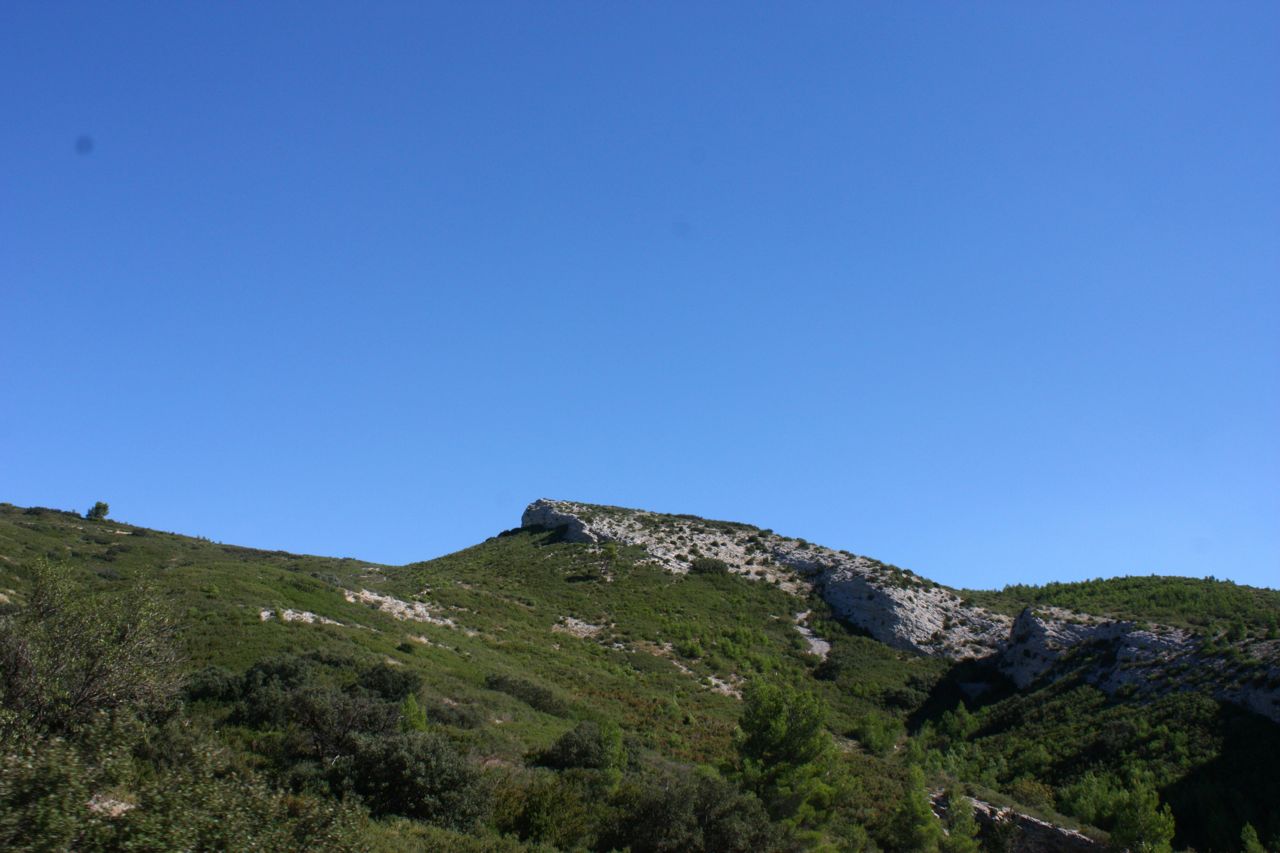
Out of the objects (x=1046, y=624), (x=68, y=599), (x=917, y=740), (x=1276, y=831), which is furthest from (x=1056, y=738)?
(x=68, y=599)

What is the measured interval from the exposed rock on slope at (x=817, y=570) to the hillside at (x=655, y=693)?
0.39 metres

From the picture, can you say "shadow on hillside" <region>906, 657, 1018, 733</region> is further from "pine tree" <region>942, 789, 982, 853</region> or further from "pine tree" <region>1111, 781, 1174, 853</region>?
"pine tree" <region>942, 789, 982, 853</region>

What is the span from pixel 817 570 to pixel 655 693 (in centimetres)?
4272

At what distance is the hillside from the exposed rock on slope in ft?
1.29

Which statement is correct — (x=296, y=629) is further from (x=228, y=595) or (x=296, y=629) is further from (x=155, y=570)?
(x=155, y=570)

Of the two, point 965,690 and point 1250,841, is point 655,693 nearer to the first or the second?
A: point 965,690

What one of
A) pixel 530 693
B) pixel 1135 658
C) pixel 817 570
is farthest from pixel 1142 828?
pixel 817 570

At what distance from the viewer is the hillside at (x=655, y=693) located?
76.1 feet

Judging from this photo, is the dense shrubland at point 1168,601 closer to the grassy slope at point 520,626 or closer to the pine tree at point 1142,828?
the grassy slope at point 520,626

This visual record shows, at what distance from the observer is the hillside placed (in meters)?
23.2

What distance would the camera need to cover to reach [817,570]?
90125mm

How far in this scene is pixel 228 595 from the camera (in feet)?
157

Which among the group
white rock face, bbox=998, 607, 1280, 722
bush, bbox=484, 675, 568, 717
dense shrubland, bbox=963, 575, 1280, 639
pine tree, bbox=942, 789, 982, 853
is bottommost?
pine tree, bbox=942, 789, 982, 853

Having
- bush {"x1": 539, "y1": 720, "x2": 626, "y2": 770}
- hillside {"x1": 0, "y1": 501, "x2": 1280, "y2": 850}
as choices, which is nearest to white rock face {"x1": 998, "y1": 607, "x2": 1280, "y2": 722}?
hillside {"x1": 0, "y1": 501, "x2": 1280, "y2": 850}
